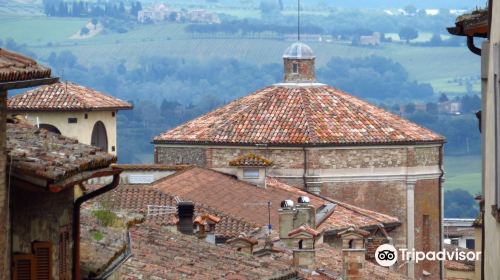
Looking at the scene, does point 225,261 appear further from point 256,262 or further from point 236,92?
point 236,92

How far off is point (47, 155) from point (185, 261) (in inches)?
397

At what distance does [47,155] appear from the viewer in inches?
635

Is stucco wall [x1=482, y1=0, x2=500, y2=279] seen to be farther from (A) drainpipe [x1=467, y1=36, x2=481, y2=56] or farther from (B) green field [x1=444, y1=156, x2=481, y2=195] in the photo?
(B) green field [x1=444, y1=156, x2=481, y2=195]

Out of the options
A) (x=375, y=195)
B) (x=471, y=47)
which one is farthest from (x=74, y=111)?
(x=471, y=47)

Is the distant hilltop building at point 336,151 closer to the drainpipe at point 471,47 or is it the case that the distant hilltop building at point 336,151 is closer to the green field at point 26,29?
the drainpipe at point 471,47

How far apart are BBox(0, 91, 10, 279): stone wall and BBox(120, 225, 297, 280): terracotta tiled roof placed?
695 cm

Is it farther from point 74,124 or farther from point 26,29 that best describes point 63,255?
point 26,29

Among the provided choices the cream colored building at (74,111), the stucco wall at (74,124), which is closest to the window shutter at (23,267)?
the cream colored building at (74,111)

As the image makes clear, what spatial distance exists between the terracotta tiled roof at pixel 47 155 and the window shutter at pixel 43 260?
0.53 meters

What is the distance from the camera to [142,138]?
388ft

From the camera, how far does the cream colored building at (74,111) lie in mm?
52344

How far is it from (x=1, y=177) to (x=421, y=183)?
52.6 meters

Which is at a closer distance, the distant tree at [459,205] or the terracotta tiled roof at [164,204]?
the terracotta tiled roof at [164,204]

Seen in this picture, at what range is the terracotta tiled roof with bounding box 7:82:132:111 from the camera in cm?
5284
